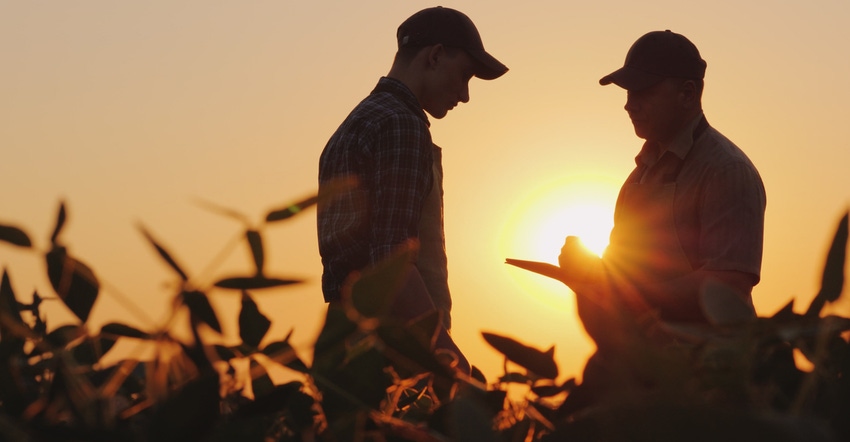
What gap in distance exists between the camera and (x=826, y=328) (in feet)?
1.71

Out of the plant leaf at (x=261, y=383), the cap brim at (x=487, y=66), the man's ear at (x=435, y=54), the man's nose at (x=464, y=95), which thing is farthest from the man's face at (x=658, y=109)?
the plant leaf at (x=261, y=383)

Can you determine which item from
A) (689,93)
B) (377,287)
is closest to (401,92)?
(689,93)

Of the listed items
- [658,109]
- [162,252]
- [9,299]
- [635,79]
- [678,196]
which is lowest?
[9,299]

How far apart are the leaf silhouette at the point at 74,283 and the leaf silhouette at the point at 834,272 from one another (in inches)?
17.4

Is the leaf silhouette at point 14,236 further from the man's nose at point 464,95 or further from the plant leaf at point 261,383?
the man's nose at point 464,95

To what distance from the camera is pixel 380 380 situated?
2.06ft

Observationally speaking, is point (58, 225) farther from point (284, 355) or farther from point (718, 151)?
point (718, 151)

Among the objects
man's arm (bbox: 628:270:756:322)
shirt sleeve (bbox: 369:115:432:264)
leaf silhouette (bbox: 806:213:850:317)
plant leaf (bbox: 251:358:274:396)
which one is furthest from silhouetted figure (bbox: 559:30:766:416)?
leaf silhouette (bbox: 806:213:850:317)

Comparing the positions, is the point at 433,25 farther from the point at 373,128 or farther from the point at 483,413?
the point at 483,413

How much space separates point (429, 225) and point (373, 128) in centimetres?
57

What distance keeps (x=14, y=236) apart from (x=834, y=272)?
46 centimetres

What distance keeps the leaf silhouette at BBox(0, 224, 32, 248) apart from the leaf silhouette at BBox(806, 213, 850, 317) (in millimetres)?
448

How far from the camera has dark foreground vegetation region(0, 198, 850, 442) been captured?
396 mm

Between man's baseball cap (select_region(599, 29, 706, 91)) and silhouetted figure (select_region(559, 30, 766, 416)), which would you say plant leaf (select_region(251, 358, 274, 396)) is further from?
man's baseball cap (select_region(599, 29, 706, 91))
